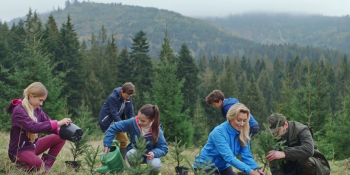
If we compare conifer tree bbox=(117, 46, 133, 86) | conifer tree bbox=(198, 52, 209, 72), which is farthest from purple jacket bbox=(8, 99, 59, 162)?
conifer tree bbox=(198, 52, 209, 72)

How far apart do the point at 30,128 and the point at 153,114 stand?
1676 millimetres

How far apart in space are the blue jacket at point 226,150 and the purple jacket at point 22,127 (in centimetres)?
219

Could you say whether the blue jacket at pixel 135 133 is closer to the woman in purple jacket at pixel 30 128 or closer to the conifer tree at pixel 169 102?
the woman in purple jacket at pixel 30 128

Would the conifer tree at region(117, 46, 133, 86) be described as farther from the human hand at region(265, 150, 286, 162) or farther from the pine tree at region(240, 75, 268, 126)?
the human hand at region(265, 150, 286, 162)

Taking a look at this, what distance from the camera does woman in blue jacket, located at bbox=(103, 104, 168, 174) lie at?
4.22m

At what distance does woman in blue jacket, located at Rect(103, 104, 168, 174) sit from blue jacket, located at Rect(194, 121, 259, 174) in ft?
2.37

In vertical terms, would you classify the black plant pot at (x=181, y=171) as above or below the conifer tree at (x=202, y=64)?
above

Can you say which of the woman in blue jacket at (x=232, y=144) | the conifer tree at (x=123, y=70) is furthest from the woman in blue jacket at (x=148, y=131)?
the conifer tree at (x=123, y=70)

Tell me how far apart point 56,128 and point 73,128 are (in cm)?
25

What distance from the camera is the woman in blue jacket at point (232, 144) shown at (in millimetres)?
3798

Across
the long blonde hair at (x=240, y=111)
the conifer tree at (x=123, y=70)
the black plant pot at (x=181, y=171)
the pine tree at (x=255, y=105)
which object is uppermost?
the long blonde hair at (x=240, y=111)

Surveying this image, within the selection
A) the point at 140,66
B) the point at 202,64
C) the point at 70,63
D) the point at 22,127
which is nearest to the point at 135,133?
the point at 22,127

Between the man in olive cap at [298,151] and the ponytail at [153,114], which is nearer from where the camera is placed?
the man in olive cap at [298,151]

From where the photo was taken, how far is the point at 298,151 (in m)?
3.92
